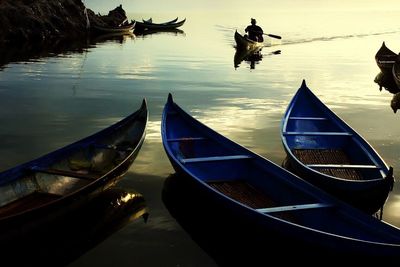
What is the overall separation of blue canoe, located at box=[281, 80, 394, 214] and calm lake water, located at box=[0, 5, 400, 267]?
3.32 feet

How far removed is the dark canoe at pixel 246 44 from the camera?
4264 centimetres

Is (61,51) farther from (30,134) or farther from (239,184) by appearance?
(239,184)

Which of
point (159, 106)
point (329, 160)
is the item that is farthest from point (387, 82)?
point (329, 160)

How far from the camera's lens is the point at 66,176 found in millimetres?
10055

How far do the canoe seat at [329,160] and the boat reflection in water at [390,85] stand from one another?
11.2 meters

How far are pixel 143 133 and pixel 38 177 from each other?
3019 millimetres

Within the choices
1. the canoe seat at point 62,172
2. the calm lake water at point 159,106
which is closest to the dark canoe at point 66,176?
the canoe seat at point 62,172

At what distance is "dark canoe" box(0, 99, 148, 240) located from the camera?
27.4ft

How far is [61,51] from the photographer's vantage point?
42.1 m

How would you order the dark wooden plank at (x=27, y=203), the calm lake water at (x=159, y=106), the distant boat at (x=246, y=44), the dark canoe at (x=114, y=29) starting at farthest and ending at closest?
1. the dark canoe at (x=114, y=29)
2. the distant boat at (x=246, y=44)
3. the calm lake water at (x=159, y=106)
4. the dark wooden plank at (x=27, y=203)

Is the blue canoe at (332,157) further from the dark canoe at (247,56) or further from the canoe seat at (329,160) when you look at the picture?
the dark canoe at (247,56)

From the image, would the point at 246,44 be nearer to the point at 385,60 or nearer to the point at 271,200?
the point at 385,60

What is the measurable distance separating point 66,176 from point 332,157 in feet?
22.3

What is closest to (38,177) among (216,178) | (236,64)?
(216,178)
